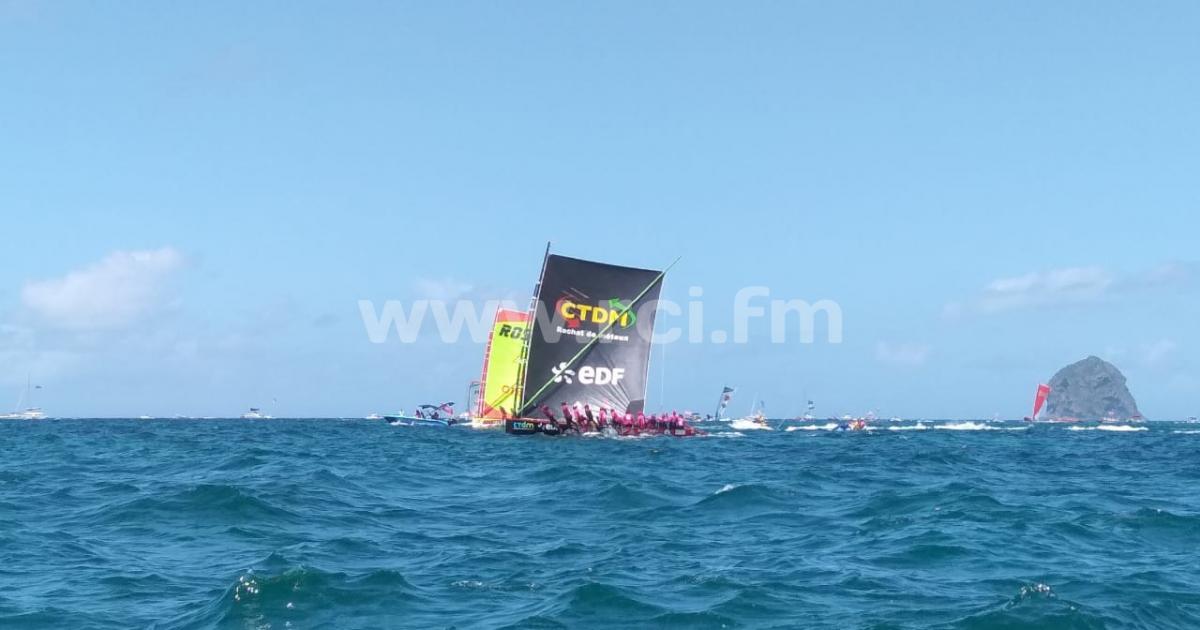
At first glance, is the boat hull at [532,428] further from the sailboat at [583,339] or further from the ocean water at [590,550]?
the ocean water at [590,550]

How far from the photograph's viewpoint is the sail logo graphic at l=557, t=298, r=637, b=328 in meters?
57.7

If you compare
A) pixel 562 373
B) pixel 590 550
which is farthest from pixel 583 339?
pixel 590 550

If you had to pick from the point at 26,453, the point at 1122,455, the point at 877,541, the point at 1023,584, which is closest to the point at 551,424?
the point at 26,453

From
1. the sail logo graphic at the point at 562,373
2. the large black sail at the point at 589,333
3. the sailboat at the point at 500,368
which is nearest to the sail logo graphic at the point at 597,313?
the large black sail at the point at 589,333

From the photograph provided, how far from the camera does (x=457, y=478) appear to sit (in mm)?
30031

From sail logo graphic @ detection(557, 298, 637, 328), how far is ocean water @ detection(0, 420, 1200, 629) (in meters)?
26.5

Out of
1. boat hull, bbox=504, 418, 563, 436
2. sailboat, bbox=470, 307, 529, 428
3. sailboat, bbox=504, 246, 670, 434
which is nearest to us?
boat hull, bbox=504, 418, 563, 436

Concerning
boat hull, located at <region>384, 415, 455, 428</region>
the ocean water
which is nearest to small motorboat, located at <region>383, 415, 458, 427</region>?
boat hull, located at <region>384, 415, 455, 428</region>

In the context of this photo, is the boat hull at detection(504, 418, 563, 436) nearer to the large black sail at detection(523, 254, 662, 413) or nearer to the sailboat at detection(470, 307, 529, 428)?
the large black sail at detection(523, 254, 662, 413)

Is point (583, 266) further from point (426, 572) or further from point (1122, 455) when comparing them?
point (426, 572)

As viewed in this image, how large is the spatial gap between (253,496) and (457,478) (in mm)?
8740

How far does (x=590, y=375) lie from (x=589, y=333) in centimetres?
278

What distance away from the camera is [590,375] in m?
59.4

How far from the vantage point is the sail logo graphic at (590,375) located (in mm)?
58719
